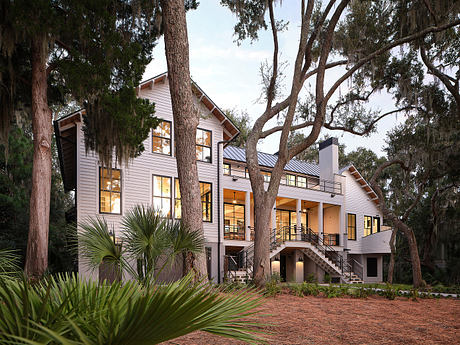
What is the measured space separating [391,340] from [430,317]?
2.65 metres

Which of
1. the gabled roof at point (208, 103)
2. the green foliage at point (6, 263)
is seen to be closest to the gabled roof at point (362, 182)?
the gabled roof at point (208, 103)

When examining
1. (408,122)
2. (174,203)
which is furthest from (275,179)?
(408,122)

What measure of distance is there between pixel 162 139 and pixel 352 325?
1195 centimetres

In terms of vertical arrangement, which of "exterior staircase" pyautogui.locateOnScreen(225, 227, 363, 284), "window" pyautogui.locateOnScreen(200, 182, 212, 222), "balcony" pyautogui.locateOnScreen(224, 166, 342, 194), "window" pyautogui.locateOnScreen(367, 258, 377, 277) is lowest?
"window" pyautogui.locateOnScreen(367, 258, 377, 277)

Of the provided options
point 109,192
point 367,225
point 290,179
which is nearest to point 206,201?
point 109,192

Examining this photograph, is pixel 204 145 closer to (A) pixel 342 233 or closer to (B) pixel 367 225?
(A) pixel 342 233

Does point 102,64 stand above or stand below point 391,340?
above

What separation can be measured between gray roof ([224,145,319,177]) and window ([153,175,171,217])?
18.2ft

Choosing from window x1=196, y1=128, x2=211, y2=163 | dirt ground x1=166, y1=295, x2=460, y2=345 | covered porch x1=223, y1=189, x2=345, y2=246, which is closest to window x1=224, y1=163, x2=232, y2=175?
covered porch x1=223, y1=189, x2=345, y2=246

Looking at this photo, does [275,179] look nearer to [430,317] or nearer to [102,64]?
[430,317]

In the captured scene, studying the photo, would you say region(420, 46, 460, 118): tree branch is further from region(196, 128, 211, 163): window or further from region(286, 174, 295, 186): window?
region(286, 174, 295, 186): window

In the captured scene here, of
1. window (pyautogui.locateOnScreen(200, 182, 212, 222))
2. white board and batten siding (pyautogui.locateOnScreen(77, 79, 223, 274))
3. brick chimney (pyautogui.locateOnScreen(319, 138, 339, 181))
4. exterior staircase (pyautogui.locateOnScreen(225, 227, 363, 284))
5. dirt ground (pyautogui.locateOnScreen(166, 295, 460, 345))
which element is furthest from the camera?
brick chimney (pyautogui.locateOnScreen(319, 138, 339, 181))

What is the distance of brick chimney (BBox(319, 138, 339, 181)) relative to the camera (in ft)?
77.8

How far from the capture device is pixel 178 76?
6344mm
